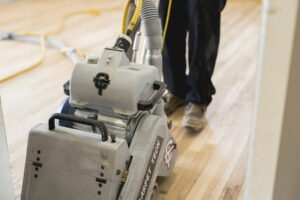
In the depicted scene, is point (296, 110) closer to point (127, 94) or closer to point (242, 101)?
point (127, 94)

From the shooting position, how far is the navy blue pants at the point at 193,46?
6.04 feet

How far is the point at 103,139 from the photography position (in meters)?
1.19

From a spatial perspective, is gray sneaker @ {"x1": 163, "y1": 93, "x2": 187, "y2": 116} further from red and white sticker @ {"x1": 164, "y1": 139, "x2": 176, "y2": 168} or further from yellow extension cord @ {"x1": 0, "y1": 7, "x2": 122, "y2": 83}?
yellow extension cord @ {"x1": 0, "y1": 7, "x2": 122, "y2": 83}

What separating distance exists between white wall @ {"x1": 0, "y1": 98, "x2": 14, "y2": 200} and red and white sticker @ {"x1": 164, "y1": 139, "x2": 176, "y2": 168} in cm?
47

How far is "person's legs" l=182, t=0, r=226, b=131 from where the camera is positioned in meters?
1.83

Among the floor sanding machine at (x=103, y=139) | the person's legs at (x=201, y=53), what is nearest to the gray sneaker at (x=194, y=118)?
the person's legs at (x=201, y=53)

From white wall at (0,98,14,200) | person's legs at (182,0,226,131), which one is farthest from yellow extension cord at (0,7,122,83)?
white wall at (0,98,14,200)

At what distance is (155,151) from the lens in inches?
52.6

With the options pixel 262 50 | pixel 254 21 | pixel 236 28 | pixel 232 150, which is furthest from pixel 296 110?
pixel 254 21

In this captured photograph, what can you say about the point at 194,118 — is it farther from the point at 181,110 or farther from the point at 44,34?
the point at 44,34

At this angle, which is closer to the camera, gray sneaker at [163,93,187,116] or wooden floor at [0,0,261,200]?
wooden floor at [0,0,261,200]

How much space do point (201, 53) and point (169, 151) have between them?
1.89 feet

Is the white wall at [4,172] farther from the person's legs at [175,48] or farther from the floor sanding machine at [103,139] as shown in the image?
the person's legs at [175,48]

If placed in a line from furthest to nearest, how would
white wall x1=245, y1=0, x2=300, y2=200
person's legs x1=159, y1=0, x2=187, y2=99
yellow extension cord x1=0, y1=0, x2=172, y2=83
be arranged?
1. person's legs x1=159, y1=0, x2=187, y2=99
2. yellow extension cord x1=0, y1=0, x2=172, y2=83
3. white wall x1=245, y1=0, x2=300, y2=200
